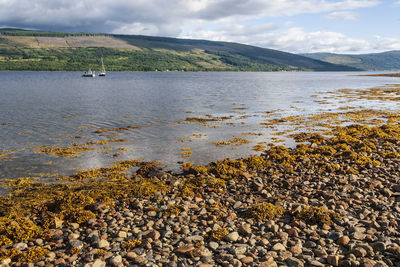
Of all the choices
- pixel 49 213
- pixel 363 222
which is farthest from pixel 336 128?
pixel 49 213

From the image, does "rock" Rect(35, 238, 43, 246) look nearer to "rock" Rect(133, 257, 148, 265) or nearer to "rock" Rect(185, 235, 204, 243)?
"rock" Rect(133, 257, 148, 265)

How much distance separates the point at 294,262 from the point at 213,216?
13.9 ft

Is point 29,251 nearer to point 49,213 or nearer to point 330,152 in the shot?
point 49,213

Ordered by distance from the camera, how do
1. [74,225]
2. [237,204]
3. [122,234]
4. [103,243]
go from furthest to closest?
1. [237,204]
2. [74,225]
3. [122,234]
4. [103,243]

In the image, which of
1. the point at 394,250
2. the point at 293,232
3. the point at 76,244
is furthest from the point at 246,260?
the point at 76,244

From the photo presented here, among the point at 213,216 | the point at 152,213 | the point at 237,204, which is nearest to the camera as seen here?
the point at 213,216

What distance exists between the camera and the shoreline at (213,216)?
10.0 m

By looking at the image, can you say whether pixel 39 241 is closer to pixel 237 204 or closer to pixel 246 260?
pixel 246 260

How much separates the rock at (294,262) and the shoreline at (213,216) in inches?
1.3

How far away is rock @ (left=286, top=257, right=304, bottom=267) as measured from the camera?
9375 millimetres

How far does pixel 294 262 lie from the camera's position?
9.45 metres

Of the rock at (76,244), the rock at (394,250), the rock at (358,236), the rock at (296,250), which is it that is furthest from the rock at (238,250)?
the rock at (76,244)

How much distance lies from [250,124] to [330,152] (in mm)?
15557

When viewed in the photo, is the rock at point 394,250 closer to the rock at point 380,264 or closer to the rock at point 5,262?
the rock at point 380,264
